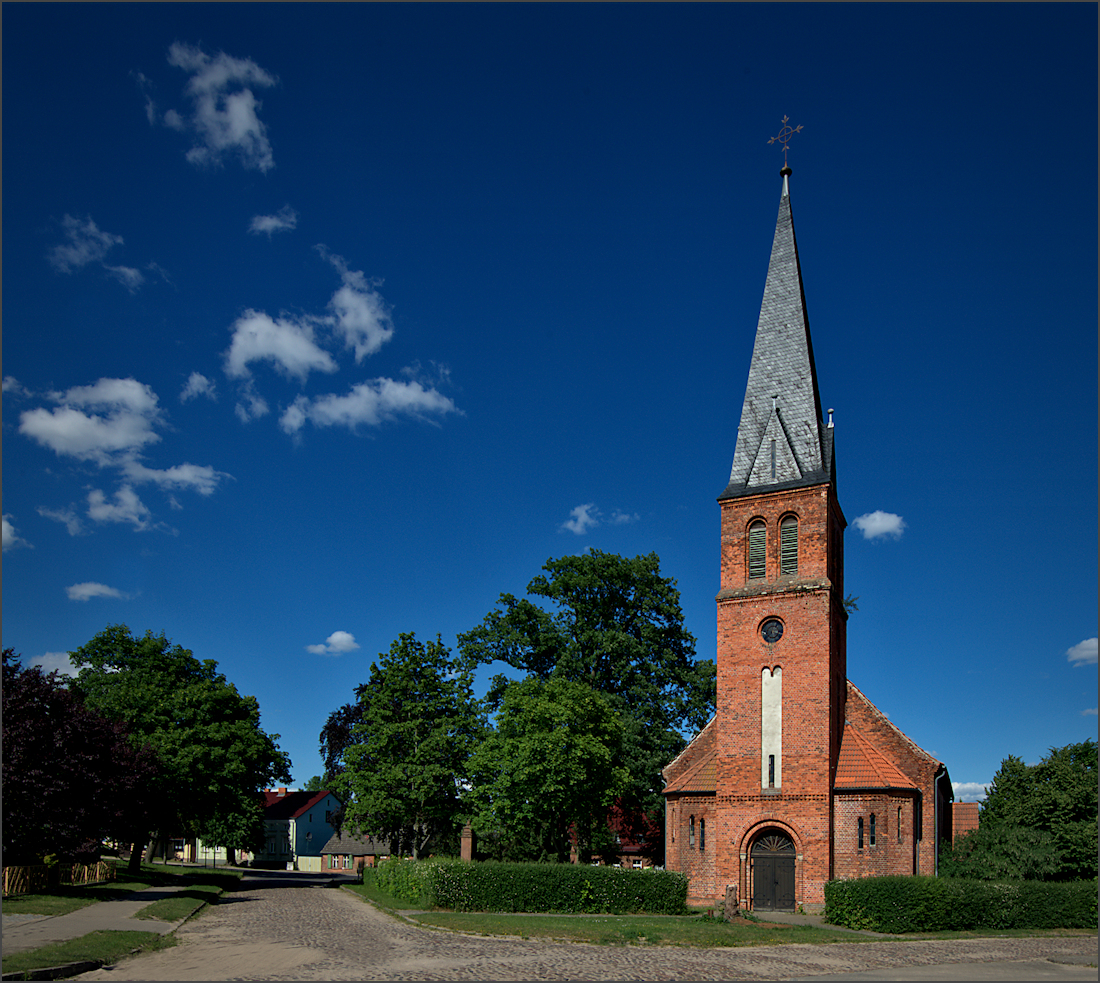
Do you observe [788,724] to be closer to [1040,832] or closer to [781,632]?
[781,632]

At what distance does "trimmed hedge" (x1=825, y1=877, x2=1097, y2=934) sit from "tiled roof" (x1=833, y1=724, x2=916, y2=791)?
4262 millimetres

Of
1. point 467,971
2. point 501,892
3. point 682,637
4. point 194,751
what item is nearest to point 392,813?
point 194,751

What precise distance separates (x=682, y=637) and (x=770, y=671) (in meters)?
13.0

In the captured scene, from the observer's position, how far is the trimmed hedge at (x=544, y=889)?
81.5 feet

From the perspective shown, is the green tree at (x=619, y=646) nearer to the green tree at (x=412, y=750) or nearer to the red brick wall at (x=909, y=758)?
the green tree at (x=412, y=750)

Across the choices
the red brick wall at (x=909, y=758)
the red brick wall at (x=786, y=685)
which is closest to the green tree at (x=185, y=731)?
the red brick wall at (x=786, y=685)

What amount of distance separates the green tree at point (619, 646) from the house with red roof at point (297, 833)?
161ft

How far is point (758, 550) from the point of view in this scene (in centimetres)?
3147

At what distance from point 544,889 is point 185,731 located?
818 inches

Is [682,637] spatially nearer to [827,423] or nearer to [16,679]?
[827,423]

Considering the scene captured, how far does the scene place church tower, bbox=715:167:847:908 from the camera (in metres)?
28.1

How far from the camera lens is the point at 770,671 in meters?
29.9

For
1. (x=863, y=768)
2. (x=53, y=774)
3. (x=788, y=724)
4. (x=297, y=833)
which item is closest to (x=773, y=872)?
(x=863, y=768)

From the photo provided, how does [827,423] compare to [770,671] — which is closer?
[770,671]
